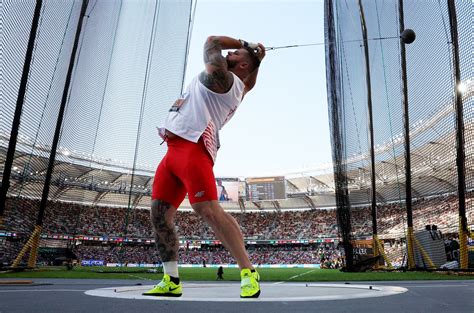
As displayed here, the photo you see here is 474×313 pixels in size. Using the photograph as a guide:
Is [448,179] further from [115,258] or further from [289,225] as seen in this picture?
[115,258]

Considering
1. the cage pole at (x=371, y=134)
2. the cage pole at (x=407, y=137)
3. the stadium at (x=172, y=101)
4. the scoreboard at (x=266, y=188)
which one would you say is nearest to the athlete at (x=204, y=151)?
the stadium at (x=172, y=101)

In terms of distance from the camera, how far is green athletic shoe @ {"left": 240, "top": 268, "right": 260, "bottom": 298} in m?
2.09

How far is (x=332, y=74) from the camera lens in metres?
8.45

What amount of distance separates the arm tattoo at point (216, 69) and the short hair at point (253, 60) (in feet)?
0.92

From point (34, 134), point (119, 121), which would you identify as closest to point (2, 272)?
point (34, 134)

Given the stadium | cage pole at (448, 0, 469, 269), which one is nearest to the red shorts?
the stadium

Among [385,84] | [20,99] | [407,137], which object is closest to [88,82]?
[20,99]

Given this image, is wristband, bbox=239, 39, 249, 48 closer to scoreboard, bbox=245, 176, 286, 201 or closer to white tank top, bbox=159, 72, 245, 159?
white tank top, bbox=159, 72, 245, 159

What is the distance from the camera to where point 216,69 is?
2279 millimetres

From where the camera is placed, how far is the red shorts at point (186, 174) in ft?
7.22

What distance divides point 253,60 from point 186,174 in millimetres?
941

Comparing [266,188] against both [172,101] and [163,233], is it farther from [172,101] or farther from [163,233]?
[163,233]

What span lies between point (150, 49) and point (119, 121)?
3103mm

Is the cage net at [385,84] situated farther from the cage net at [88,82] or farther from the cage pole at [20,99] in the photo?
the cage pole at [20,99]
